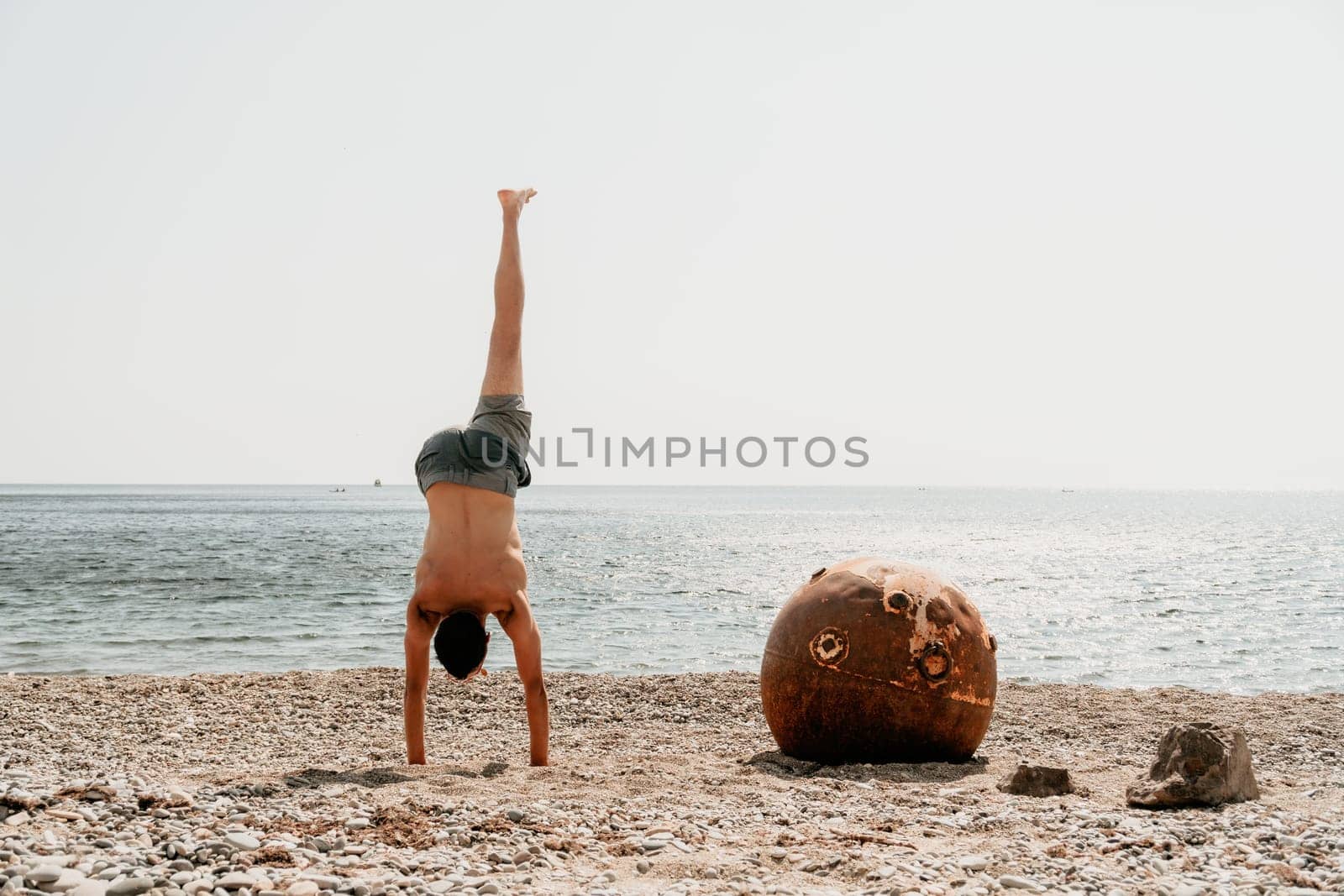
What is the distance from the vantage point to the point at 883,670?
6926 mm

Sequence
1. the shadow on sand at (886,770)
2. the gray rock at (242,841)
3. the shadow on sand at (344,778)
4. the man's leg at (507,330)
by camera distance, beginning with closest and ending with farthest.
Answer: the gray rock at (242,841)
the shadow on sand at (344,778)
the shadow on sand at (886,770)
the man's leg at (507,330)

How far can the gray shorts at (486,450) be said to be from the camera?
716cm

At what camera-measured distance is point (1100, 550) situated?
170 ft

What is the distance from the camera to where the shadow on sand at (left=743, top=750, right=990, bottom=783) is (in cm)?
675

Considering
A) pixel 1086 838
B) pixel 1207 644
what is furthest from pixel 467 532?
pixel 1207 644

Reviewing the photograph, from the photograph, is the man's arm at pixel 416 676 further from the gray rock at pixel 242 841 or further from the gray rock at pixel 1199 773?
the gray rock at pixel 1199 773

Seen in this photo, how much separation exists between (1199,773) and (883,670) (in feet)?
6.28

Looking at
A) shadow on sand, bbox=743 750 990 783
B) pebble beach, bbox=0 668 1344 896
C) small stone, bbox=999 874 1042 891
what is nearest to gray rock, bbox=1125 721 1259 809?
pebble beach, bbox=0 668 1344 896

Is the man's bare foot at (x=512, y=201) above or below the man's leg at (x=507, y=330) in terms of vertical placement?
above

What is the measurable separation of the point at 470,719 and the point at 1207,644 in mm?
13625

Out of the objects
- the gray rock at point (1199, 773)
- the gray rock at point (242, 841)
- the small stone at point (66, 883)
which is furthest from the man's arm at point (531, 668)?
the gray rock at point (1199, 773)

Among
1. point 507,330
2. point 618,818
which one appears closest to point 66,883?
point 618,818

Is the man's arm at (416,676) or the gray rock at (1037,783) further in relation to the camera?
the man's arm at (416,676)

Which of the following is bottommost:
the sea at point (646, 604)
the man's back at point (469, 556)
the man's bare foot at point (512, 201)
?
the sea at point (646, 604)
